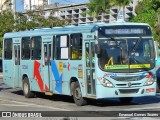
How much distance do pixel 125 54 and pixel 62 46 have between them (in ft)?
9.70

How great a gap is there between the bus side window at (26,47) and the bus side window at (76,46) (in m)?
3.98

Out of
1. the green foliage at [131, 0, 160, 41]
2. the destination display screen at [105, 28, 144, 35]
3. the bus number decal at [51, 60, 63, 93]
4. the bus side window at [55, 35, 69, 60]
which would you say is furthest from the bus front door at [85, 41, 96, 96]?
the green foliage at [131, 0, 160, 41]

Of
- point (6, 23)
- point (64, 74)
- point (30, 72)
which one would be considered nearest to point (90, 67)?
point (64, 74)

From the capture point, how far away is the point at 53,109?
57.8 feet

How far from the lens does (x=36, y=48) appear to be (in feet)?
72.7

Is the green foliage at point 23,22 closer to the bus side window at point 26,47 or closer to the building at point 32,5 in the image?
the building at point 32,5

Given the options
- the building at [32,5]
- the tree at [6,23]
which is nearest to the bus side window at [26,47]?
the tree at [6,23]

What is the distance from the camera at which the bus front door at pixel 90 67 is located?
18109mm

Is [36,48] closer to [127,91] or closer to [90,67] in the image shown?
[90,67]

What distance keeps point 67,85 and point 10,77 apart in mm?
5872

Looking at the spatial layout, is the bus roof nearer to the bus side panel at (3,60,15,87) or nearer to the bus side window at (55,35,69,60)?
the bus side window at (55,35,69,60)

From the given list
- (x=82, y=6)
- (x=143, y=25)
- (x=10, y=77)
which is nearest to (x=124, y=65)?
(x=143, y=25)

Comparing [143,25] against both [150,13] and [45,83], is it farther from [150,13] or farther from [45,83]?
[150,13]

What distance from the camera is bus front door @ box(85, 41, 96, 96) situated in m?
18.1
